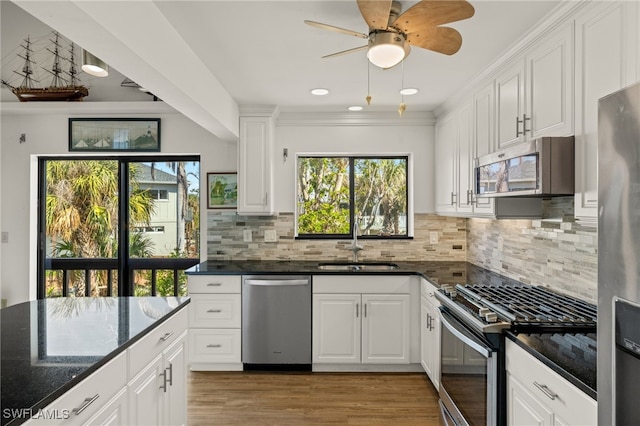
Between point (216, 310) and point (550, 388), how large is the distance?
2.62 m

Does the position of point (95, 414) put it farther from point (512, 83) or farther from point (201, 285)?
point (512, 83)

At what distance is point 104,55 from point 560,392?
7.11ft

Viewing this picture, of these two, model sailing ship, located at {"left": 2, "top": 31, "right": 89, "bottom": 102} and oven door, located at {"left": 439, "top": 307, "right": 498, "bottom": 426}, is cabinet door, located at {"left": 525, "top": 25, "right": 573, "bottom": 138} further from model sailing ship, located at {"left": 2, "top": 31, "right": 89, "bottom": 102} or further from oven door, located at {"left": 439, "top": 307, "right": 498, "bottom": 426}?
model sailing ship, located at {"left": 2, "top": 31, "right": 89, "bottom": 102}

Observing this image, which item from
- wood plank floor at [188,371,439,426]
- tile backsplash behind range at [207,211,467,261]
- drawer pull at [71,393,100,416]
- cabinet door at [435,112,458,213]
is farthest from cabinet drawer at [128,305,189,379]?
cabinet door at [435,112,458,213]

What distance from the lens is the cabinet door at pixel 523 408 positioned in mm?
1412

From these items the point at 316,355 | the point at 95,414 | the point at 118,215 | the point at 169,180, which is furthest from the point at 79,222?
the point at 95,414

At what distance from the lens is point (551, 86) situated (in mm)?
1906

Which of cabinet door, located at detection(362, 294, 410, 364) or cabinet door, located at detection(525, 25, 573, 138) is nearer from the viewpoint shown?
cabinet door, located at detection(525, 25, 573, 138)

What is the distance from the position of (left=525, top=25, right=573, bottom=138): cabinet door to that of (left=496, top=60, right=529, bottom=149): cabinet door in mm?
82

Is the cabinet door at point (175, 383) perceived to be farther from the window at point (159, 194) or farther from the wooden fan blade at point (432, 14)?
the window at point (159, 194)

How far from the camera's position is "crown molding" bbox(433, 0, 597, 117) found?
5.71ft

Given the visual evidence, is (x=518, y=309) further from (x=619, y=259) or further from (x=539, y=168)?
(x=619, y=259)

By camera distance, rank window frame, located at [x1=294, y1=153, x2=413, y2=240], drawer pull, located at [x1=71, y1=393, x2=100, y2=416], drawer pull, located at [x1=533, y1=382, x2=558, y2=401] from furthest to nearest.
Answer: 1. window frame, located at [x1=294, y1=153, x2=413, y2=240]
2. drawer pull, located at [x1=533, y1=382, x2=558, y2=401]
3. drawer pull, located at [x1=71, y1=393, x2=100, y2=416]

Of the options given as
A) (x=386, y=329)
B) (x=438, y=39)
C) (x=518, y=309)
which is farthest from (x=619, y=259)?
(x=386, y=329)
